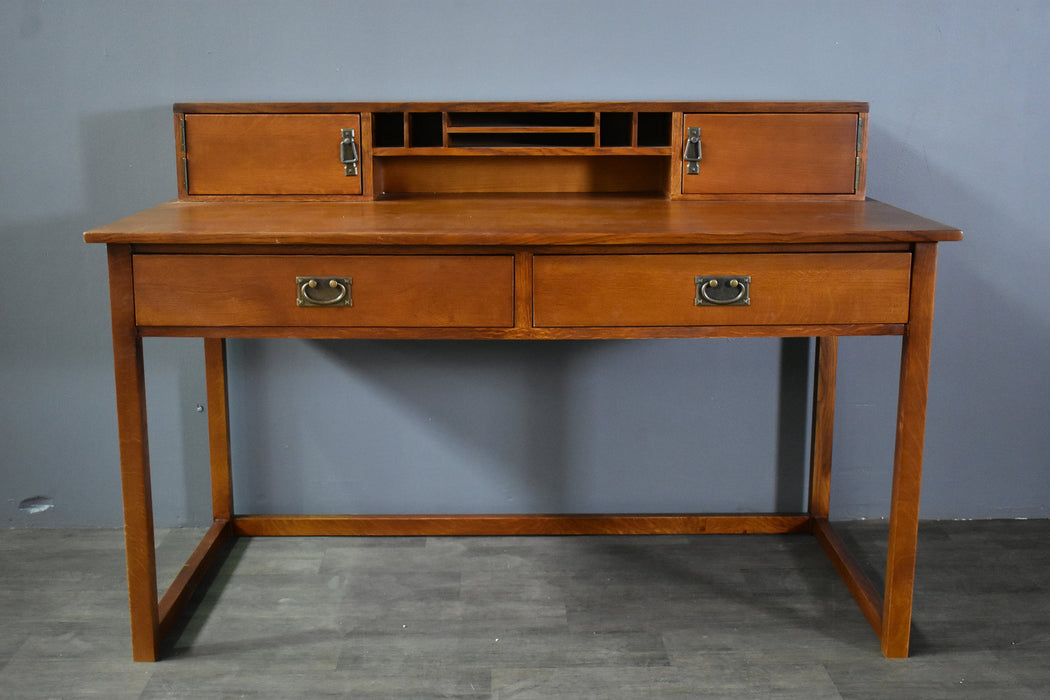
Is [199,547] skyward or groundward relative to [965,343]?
groundward

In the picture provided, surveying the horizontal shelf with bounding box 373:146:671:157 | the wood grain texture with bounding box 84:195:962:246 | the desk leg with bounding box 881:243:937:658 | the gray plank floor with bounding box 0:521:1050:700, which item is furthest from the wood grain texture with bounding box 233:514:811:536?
the horizontal shelf with bounding box 373:146:671:157

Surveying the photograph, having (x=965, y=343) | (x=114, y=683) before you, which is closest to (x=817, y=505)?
(x=965, y=343)

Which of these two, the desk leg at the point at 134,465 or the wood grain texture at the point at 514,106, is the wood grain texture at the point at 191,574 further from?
the wood grain texture at the point at 514,106

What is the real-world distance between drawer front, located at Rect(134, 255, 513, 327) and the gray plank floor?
722 millimetres

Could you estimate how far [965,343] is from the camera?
2.70 meters

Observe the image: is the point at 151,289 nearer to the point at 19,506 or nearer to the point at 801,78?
the point at 19,506

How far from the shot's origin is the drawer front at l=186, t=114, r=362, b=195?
2.44 m

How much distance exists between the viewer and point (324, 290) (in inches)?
77.1

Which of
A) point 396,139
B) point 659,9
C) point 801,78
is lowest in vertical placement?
point 396,139

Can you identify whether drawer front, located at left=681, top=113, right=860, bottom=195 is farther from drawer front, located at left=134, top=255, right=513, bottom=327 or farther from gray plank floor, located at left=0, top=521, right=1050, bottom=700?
gray plank floor, located at left=0, top=521, right=1050, bottom=700

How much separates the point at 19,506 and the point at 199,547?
1.97 ft

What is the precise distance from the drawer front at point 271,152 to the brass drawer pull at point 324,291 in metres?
0.56

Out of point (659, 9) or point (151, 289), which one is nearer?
point (151, 289)

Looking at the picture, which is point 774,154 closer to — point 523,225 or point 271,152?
point 523,225
